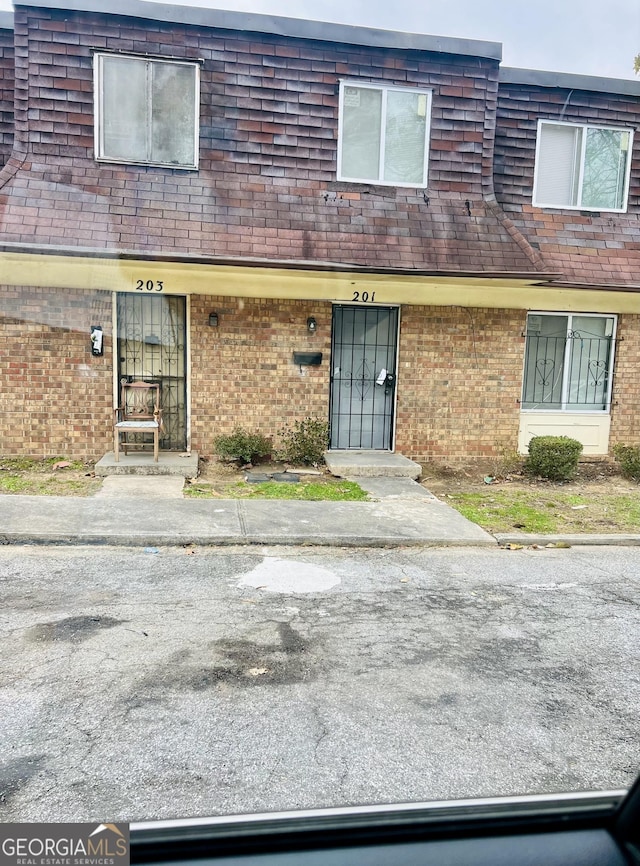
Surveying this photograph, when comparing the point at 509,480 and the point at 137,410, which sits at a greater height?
the point at 137,410

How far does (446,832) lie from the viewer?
1.26 m

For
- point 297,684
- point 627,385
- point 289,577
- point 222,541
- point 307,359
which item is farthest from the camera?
point 627,385

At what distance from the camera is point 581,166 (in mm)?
10328

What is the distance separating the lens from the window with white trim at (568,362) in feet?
34.3

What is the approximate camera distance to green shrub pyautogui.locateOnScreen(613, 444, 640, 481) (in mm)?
10188

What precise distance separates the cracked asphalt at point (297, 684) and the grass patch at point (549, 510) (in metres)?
1.62

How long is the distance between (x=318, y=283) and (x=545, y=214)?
3921 millimetres

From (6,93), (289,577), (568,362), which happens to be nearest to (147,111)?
(6,93)

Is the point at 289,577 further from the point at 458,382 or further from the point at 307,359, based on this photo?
the point at 458,382

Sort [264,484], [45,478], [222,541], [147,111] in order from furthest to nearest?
[147,111]
[264,484]
[45,478]
[222,541]

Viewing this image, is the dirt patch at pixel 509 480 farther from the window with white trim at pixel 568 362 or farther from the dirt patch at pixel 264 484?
the dirt patch at pixel 264 484

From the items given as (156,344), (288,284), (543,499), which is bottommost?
(543,499)

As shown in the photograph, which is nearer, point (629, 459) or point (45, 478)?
point (45, 478)

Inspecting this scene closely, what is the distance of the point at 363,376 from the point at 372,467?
64.4 inches
